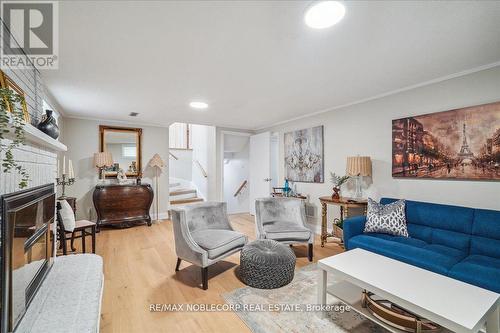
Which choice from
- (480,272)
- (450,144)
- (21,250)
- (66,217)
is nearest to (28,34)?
(21,250)

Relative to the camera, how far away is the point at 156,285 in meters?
2.38

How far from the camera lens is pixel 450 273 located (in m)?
1.86

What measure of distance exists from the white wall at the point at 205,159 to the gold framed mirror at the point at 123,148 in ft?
5.07

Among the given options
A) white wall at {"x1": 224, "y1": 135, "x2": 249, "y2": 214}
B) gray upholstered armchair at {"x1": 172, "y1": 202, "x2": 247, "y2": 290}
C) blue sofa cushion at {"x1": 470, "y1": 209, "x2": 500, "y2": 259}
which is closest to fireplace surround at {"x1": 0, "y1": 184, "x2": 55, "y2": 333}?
gray upholstered armchair at {"x1": 172, "y1": 202, "x2": 247, "y2": 290}

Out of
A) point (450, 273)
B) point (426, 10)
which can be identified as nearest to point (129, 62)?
point (426, 10)

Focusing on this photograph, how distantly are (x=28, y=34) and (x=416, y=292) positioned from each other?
329 cm

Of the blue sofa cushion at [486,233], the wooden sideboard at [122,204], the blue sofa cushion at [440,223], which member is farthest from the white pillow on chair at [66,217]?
the blue sofa cushion at [486,233]

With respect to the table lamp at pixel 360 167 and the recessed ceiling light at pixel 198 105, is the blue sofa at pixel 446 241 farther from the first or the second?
the recessed ceiling light at pixel 198 105

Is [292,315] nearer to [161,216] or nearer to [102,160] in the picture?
[161,216]

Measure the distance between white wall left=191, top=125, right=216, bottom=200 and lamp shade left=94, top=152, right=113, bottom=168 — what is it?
2135 millimetres

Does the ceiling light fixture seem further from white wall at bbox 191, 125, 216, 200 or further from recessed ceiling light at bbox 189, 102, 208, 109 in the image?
white wall at bbox 191, 125, 216, 200

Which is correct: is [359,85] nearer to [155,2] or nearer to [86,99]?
[155,2]

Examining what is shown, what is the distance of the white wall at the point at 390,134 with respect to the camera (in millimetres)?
2406

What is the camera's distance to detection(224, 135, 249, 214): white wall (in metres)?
6.18
